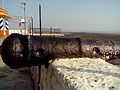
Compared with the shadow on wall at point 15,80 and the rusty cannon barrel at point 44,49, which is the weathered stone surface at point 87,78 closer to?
the rusty cannon barrel at point 44,49

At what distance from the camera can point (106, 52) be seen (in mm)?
2115

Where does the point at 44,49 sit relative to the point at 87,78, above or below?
above

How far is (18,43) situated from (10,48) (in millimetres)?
108

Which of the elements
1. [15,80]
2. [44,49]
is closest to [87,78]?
[44,49]

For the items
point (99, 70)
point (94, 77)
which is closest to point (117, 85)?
point (94, 77)

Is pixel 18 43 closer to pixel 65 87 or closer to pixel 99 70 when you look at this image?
pixel 65 87

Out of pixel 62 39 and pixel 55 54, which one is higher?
pixel 62 39

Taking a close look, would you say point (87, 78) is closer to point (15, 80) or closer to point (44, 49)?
point (44, 49)

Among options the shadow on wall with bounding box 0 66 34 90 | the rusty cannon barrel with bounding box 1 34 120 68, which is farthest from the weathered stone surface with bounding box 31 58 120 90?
the shadow on wall with bounding box 0 66 34 90

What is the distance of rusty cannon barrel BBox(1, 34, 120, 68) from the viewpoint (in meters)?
1.76

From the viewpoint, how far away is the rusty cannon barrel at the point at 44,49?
A: 1.76 meters

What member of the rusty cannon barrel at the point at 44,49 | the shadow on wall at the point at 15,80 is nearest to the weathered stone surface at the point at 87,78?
the rusty cannon barrel at the point at 44,49

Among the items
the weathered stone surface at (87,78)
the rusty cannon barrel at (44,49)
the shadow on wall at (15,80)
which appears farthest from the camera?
the shadow on wall at (15,80)

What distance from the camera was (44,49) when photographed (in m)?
1.89
